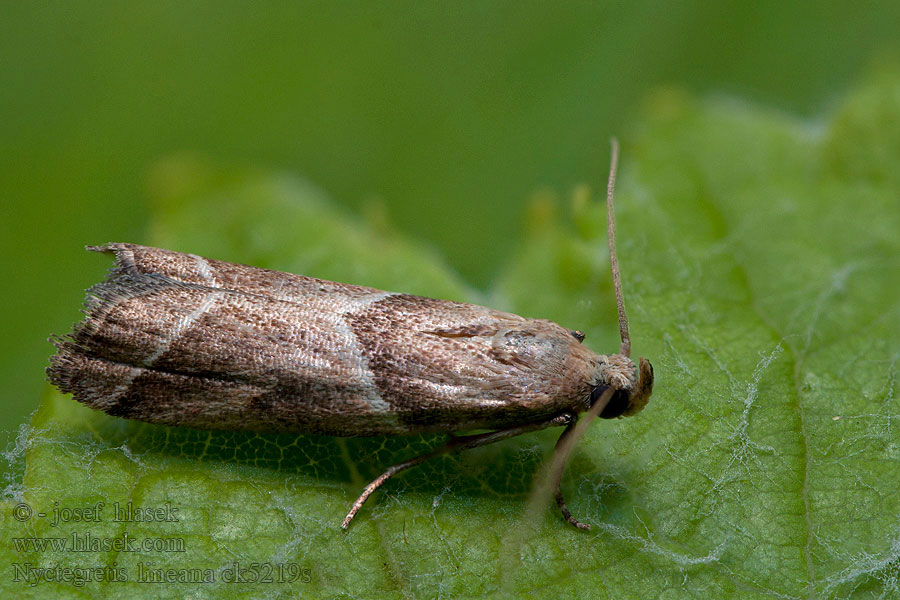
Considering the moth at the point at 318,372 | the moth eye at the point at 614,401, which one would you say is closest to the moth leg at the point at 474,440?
the moth at the point at 318,372

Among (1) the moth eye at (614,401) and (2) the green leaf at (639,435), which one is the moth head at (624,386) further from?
(2) the green leaf at (639,435)

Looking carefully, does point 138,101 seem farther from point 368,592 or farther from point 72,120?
point 368,592

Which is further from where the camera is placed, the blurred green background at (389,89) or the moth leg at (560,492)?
the blurred green background at (389,89)

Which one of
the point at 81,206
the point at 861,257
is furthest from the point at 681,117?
the point at 81,206

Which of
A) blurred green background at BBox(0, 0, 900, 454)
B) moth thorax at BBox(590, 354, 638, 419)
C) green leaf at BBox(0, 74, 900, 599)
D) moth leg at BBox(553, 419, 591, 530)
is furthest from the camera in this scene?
blurred green background at BBox(0, 0, 900, 454)

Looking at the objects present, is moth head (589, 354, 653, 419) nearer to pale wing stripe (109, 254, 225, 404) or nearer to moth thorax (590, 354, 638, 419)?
moth thorax (590, 354, 638, 419)

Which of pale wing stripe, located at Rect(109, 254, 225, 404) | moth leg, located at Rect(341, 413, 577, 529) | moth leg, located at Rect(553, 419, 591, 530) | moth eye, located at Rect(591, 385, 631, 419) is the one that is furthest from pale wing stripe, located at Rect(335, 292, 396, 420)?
moth eye, located at Rect(591, 385, 631, 419)

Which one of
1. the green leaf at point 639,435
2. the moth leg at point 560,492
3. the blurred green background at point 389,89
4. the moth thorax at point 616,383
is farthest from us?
the blurred green background at point 389,89

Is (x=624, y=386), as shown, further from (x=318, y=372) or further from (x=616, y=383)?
(x=318, y=372)
